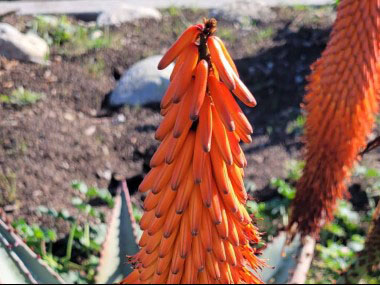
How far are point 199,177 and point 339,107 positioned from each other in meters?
1.25

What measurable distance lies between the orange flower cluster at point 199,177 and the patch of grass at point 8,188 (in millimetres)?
2740

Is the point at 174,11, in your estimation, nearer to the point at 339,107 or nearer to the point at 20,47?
the point at 20,47

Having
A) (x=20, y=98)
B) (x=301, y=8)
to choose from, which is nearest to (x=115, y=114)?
(x=20, y=98)

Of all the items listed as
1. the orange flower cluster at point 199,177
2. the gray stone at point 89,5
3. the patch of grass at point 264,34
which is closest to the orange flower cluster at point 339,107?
the orange flower cluster at point 199,177

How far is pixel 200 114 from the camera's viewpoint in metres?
1.76

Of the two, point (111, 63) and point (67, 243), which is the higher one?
point (111, 63)

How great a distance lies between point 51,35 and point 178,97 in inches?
226

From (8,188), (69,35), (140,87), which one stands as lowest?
(8,188)

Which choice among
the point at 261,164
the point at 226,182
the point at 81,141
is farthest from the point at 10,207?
the point at 226,182

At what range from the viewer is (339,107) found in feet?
9.28

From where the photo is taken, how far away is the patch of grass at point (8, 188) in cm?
457

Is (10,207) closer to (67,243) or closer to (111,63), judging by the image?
(67,243)

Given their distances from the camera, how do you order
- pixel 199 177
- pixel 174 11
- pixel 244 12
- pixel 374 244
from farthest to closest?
pixel 174 11 < pixel 244 12 < pixel 374 244 < pixel 199 177

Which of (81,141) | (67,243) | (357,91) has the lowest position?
(67,243)
